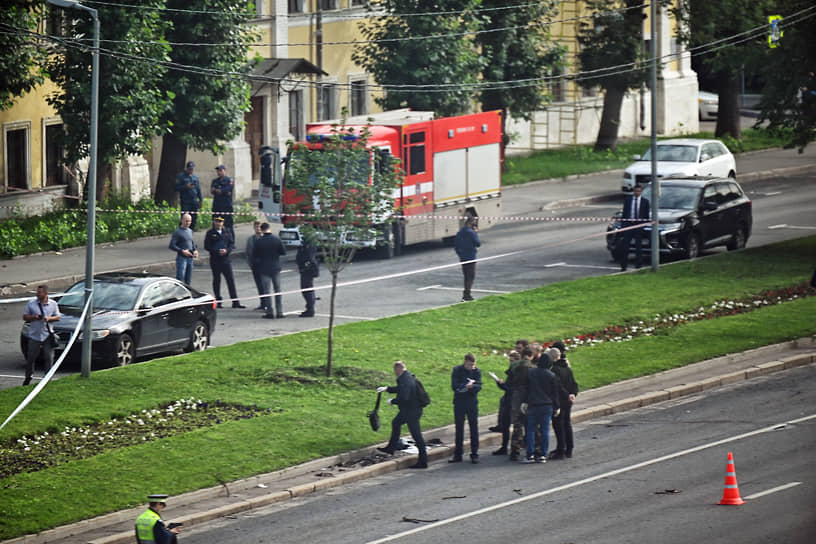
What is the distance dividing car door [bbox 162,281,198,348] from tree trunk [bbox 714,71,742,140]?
3723 centimetres

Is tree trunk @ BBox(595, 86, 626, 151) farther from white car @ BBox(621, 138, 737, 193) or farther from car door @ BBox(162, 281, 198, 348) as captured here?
car door @ BBox(162, 281, 198, 348)

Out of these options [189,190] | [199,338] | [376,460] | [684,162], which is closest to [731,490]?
[376,460]

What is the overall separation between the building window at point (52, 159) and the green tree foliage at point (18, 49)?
4490 millimetres

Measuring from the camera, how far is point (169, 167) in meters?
39.2

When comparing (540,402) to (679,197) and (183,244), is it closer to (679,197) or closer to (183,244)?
(183,244)

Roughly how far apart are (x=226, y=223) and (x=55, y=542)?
18.1 meters

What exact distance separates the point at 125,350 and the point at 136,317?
21.6 inches

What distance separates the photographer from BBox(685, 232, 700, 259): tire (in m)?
32.8

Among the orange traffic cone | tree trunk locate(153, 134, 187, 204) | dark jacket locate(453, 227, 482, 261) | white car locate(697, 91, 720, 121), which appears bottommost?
the orange traffic cone

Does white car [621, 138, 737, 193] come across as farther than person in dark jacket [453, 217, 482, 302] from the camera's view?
Yes

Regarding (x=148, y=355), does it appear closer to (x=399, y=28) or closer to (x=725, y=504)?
(x=725, y=504)

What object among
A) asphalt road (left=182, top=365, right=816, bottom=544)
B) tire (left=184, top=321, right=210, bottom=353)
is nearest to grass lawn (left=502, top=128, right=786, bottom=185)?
tire (left=184, top=321, right=210, bottom=353)

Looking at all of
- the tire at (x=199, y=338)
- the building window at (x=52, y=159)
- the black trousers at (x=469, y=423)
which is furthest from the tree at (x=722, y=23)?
the black trousers at (x=469, y=423)

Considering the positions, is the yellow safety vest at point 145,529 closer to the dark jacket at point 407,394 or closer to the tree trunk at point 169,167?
the dark jacket at point 407,394
